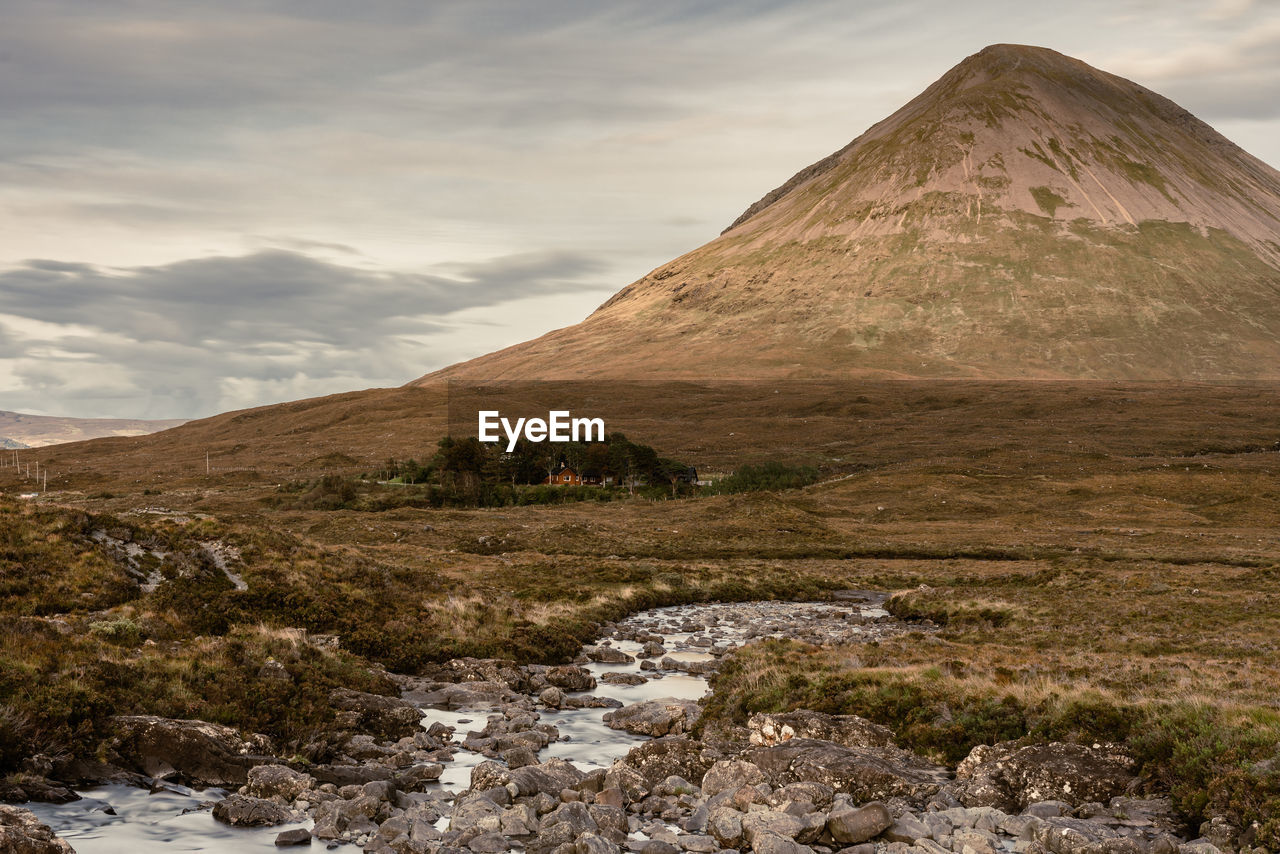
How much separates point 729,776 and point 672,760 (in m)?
1.77

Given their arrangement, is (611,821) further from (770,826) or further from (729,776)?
(729,776)

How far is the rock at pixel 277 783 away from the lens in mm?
19297

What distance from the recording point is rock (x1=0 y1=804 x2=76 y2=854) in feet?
47.5

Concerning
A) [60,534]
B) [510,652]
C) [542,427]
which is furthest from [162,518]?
[542,427]

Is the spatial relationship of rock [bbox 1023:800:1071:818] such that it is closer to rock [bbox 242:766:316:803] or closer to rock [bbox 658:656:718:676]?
rock [bbox 242:766:316:803]

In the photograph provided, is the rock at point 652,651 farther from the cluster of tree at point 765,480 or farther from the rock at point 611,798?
the cluster of tree at point 765,480

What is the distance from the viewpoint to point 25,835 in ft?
48.3

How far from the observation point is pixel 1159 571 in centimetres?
5997

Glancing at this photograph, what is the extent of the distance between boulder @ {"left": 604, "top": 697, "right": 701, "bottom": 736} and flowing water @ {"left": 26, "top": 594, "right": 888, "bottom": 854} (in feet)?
1.75

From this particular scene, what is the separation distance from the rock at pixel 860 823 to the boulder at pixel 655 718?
847 centimetres

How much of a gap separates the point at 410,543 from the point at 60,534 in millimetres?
41997

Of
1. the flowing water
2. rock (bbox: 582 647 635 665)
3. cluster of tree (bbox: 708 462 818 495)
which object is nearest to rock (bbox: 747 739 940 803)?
the flowing water

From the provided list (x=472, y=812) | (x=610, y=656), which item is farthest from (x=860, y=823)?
(x=610, y=656)

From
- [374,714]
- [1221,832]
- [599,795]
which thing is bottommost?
[1221,832]
